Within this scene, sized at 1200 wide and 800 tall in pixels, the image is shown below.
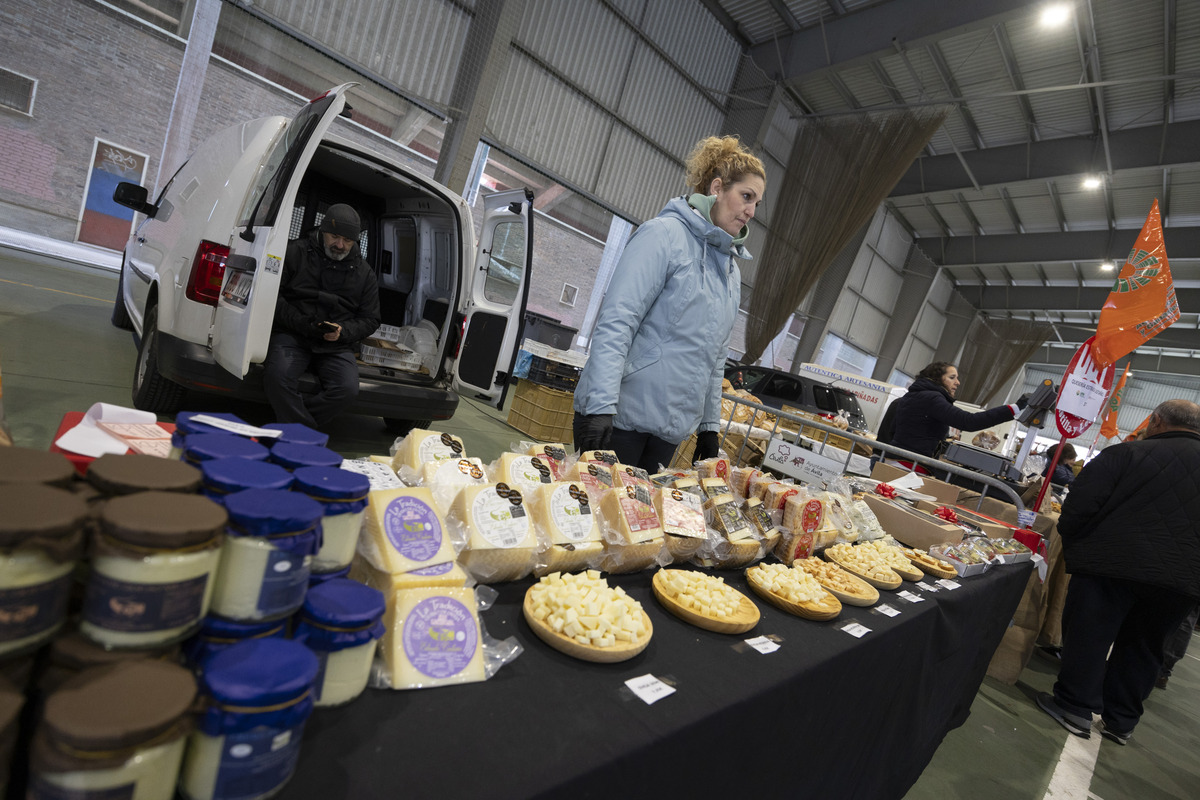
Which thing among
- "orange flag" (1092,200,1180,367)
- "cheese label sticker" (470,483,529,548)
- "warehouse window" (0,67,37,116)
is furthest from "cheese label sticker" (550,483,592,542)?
"warehouse window" (0,67,37,116)

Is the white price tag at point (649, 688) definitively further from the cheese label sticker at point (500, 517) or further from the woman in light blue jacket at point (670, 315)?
the woman in light blue jacket at point (670, 315)

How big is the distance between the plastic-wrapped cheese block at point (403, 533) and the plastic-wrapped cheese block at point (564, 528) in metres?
0.32

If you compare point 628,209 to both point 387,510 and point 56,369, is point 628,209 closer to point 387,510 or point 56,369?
point 56,369

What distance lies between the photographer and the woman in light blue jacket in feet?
6.09

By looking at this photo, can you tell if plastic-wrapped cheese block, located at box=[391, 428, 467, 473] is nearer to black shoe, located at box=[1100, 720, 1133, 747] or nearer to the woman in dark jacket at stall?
the woman in dark jacket at stall

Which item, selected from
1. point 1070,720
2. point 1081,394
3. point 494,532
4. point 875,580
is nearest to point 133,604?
point 494,532

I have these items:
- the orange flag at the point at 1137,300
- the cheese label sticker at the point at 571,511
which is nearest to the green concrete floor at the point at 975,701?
the cheese label sticker at the point at 571,511

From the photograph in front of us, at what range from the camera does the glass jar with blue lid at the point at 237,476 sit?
63 cm

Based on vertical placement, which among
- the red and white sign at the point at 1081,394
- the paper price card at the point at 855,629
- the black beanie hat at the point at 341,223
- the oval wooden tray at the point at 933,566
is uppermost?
the red and white sign at the point at 1081,394

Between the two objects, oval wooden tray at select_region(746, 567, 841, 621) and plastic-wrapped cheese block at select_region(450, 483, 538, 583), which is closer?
plastic-wrapped cheese block at select_region(450, 483, 538, 583)

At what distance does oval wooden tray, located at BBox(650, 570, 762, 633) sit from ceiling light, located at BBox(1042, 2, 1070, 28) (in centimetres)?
881

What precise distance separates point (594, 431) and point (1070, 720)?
11.2ft

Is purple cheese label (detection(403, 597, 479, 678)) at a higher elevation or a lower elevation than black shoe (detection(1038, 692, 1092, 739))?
higher

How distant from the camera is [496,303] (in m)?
4.35
